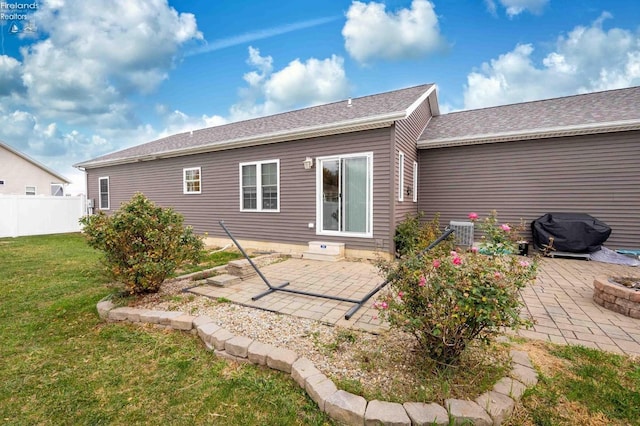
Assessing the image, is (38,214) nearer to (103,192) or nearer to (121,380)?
(103,192)

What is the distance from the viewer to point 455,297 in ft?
5.98

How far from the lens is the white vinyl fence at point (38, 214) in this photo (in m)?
11.9

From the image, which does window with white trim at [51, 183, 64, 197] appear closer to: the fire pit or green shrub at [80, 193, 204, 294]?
green shrub at [80, 193, 204, 294]

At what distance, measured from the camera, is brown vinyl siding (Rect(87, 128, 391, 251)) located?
6.59 meters

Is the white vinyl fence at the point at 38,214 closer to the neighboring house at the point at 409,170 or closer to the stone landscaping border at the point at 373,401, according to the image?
the neighboring house at the point at 409,170

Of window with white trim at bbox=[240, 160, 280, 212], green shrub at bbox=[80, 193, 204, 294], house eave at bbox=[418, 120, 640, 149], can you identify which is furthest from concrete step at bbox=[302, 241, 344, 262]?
house eave at bbox=[418, 120, 640, 149]

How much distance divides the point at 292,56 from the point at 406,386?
12.2m

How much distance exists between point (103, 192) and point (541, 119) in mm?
17248

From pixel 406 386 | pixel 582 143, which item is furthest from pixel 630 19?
pixel 406 386

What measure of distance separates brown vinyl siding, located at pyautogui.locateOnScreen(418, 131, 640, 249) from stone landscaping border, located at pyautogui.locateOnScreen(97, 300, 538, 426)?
6462 millimetres

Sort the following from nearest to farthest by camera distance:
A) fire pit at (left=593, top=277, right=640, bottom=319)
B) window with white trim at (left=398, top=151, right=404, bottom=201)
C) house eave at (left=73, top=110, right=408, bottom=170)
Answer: fire pit at (left=593, top=277, right=640, bottom=319)
house eave at (left=73, top=110, right=408, bottom=170)
window with white trim at (left=398, top=151, right=404, bottom=201)

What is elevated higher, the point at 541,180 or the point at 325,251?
the point at 541,180

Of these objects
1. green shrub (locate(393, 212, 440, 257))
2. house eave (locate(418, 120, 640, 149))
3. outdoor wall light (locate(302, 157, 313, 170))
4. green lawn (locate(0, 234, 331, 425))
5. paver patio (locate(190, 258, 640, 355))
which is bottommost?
green lawn (locate(0, 234, 331, 425))

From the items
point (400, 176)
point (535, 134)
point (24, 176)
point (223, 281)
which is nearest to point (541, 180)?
point (535, 134)
